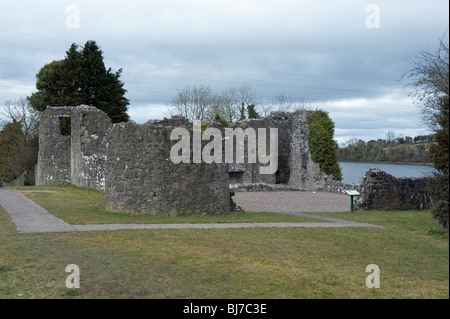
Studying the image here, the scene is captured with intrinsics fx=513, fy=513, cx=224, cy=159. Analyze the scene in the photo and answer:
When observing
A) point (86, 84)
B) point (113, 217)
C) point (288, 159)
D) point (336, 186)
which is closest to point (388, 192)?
point (113, 217)

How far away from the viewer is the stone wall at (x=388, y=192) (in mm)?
18469

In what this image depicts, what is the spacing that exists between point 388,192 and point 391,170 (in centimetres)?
182

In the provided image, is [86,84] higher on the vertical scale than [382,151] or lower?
higher

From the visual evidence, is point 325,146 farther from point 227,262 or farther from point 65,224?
point 227,262

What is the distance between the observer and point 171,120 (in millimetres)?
29453

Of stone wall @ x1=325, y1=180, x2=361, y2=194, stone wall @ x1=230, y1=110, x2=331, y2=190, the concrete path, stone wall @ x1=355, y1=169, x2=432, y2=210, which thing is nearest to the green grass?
the concrete path

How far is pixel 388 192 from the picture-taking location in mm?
18625

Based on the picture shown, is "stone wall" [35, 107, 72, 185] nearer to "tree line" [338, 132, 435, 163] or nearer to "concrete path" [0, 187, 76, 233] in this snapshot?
"concrete path" [0, 187, 76, 233]

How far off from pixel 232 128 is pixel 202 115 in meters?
Answer: 13.5

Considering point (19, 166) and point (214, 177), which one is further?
point (19, 166)

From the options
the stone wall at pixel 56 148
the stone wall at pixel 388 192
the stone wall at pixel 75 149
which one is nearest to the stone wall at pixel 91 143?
the stone wall at pixel 75 149

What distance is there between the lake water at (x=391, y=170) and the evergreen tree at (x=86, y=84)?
62.2ft
